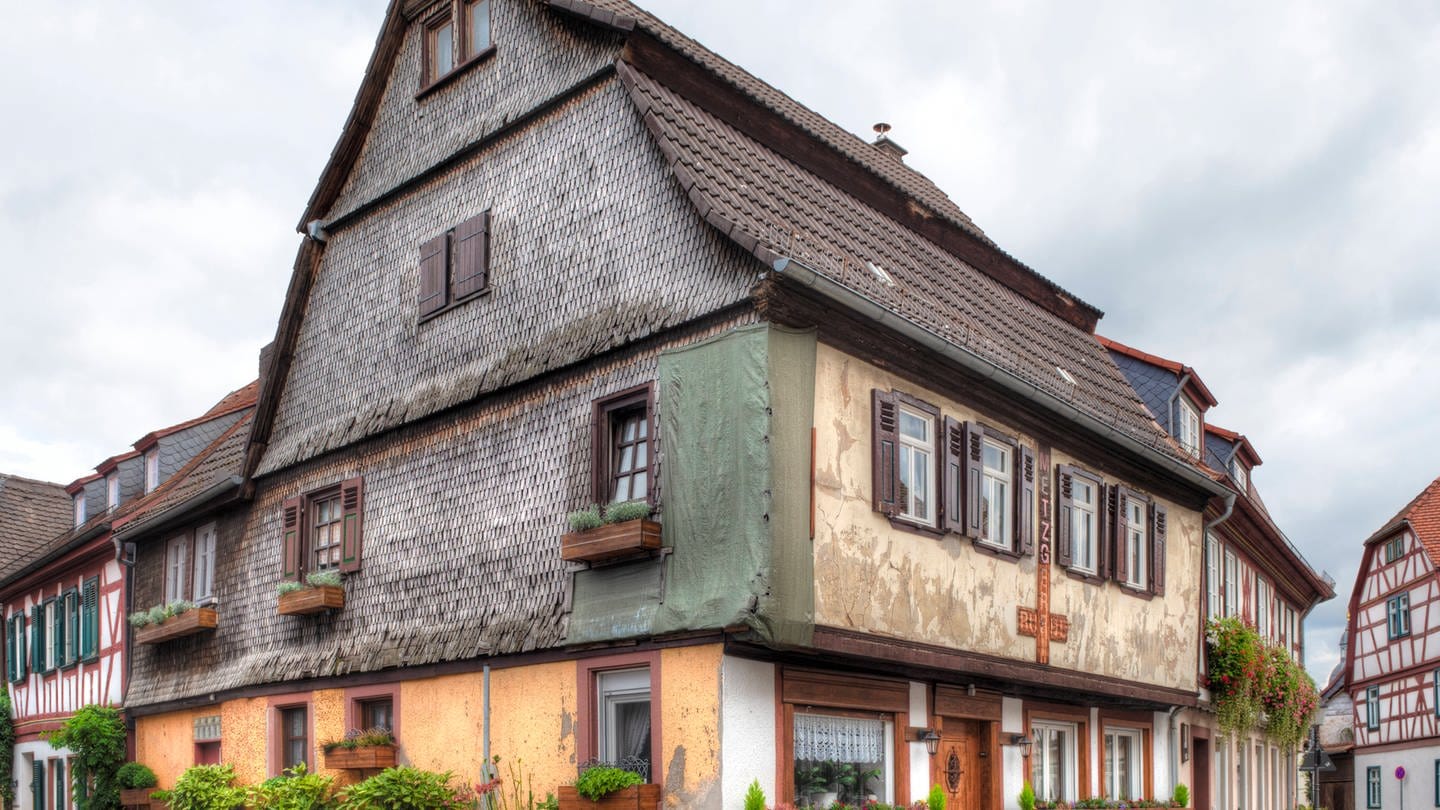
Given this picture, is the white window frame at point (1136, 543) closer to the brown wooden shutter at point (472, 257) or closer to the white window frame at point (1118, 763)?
the white window frame at point (1118, 763)

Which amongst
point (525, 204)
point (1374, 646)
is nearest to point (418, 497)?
point (525, 204)

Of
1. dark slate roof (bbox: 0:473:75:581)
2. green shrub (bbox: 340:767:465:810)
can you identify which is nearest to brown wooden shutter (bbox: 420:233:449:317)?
green shrub (bbox: 340:767:465:810)

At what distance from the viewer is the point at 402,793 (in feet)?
48.9

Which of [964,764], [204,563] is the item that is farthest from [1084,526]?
[204,563]

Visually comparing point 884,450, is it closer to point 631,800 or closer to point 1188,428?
point 631,800

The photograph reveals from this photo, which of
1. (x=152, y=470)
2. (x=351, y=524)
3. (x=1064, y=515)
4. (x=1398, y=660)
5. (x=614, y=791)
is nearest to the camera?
(x=614, y=791)

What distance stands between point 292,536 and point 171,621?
2849 millimetres

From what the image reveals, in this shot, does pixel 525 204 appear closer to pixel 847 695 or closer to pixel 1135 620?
pixel 847 695

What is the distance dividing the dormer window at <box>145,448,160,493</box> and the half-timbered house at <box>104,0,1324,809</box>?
5193 mm

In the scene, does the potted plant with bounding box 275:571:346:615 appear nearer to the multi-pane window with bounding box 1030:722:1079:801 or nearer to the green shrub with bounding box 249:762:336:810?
the green shrub with bounding box 249:762:336:810

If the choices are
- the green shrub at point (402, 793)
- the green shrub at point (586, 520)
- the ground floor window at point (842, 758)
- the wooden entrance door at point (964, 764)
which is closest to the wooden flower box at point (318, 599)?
the green shrub at point (402, 793)

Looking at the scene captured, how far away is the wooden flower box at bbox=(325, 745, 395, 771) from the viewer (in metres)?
16.3

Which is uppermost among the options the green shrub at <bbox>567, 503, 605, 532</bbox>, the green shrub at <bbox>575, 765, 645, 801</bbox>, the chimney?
the chimney

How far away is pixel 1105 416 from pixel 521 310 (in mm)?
7196
